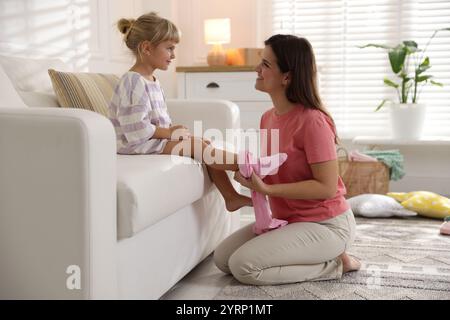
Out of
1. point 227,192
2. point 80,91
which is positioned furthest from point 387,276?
point 80,91

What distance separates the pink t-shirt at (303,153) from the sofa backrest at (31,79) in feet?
2.74

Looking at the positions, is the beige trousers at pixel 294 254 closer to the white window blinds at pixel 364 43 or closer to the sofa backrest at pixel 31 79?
the sofa backrest at pixel 31 79

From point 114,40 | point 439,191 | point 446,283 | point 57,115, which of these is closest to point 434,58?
point 439,191

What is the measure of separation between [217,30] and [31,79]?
6.16 ft

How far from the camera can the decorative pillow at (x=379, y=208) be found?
3.10 metres

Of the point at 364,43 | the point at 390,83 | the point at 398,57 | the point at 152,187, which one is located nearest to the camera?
the point at 152,187

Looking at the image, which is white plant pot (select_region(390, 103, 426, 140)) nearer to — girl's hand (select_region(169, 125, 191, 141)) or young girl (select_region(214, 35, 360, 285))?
young girl (select_region(214, 35, 360, 285))

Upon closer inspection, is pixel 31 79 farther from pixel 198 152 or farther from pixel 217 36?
pixel 217 36

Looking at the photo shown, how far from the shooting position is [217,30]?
13.0 ft

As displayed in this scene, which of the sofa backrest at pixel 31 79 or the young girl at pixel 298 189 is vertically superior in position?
the sofa backrest at pixel 31 79

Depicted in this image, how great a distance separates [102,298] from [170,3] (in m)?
3.05

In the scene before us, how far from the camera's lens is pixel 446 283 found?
198 centimetres

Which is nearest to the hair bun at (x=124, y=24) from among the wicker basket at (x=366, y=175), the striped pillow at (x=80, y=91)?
the striped pillow at (x=80, y=91)

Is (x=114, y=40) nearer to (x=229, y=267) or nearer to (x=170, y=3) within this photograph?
(x=170, y=3)
